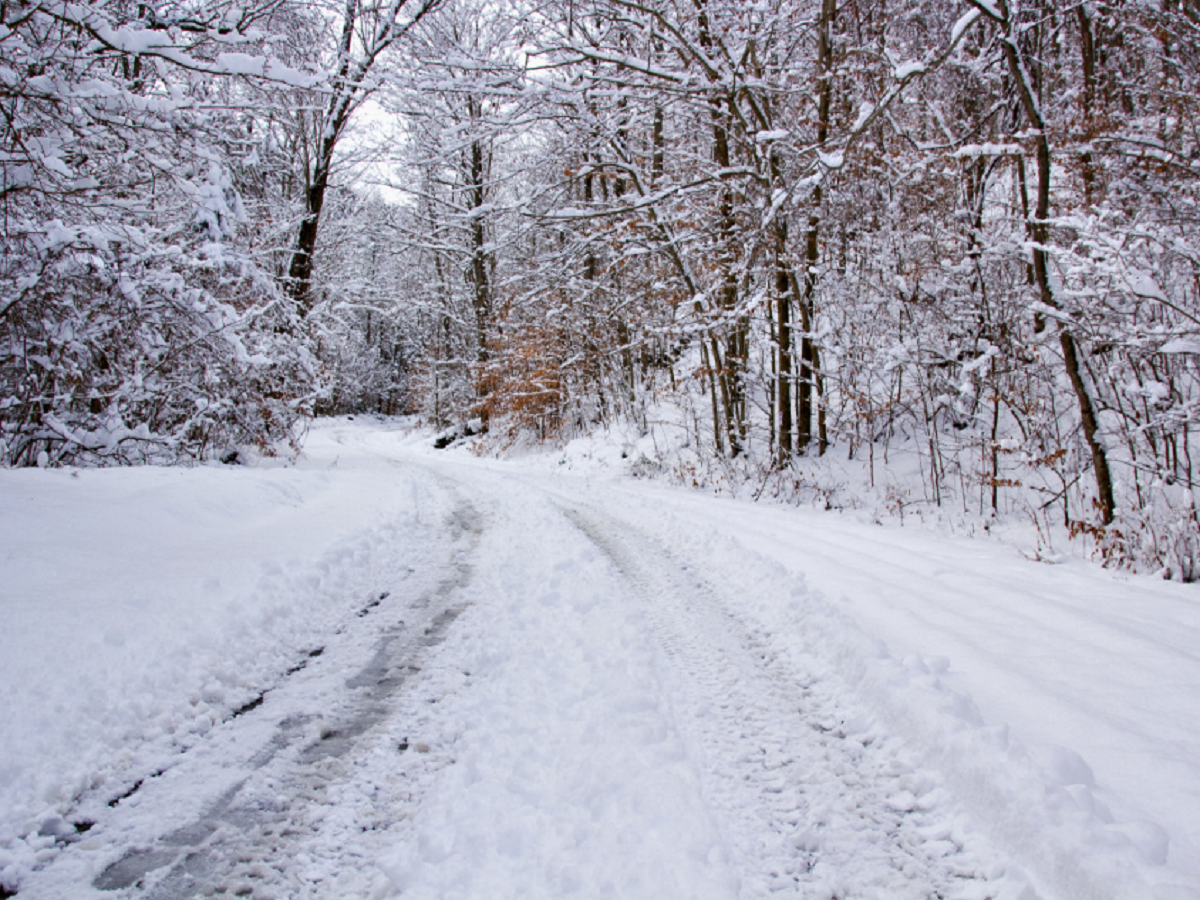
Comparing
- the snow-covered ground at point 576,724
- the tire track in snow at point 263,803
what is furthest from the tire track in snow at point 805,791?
the tire track in snow at point 263,803

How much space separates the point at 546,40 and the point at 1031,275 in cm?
639

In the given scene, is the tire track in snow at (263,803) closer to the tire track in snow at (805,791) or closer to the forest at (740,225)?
the tire track in snow at (805,791)

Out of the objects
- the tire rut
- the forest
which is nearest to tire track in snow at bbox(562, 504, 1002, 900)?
the tire rut

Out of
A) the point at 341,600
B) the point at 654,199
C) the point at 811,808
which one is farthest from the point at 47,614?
the point at 654,199

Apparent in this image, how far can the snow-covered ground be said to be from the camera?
1.85 m

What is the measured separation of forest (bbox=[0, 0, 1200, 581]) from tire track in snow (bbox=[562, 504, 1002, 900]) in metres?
3.59

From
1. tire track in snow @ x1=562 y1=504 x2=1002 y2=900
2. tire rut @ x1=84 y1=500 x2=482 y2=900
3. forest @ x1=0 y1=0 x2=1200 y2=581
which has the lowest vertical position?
tire track in snow @ x1=562 y1=504 x2=1002 y2=900

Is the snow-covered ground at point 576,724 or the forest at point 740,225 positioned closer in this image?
the snow-covered ground at point 576,724

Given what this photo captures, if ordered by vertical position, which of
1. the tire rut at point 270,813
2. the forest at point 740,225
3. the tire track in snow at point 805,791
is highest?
the forest at point 740,225

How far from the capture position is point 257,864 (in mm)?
1870

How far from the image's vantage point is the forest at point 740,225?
461 cm

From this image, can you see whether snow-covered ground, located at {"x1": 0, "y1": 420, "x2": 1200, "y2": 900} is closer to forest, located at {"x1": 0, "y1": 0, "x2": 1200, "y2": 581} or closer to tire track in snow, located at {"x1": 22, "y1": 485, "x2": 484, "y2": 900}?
tire track in snow, located at {"x1": 22, "y1": 485, "x2": 484, "y2": 900}

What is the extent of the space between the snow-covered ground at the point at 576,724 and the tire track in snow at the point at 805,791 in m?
0.01

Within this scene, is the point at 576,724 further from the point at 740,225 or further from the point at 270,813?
the point at 740,225
